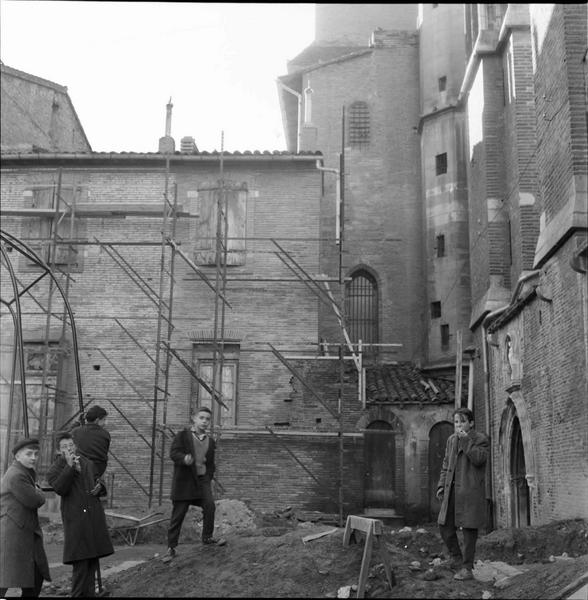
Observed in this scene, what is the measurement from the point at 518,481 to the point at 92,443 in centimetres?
906

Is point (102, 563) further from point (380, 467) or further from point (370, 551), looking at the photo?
point (380, 467)

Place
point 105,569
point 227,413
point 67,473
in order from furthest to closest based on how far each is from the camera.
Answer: point 227,413 → point 105,569 → point 67,473

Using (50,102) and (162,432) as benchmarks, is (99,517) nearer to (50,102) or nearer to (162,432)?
(162,432)

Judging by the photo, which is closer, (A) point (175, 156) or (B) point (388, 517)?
(B) point (388, 517)

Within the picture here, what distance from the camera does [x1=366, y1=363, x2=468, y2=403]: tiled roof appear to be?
18.7 meters

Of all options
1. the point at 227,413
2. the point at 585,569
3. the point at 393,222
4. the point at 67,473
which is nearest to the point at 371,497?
the point at 227,413

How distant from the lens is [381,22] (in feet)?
93.8

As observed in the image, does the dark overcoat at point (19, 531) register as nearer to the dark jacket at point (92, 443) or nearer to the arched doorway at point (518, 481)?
the dark jacket at point (92, 443)

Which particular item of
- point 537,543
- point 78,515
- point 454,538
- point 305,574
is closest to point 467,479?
point 454,538

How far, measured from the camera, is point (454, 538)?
8500 mm

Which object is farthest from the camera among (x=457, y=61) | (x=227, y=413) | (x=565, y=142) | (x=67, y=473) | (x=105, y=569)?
(x=457, y=61)

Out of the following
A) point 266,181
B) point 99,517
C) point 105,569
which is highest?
point 266,181

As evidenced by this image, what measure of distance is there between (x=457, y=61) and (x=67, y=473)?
19600 millimetres

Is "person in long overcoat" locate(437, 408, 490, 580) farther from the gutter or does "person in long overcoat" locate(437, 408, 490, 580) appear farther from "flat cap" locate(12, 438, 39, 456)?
the gutter
